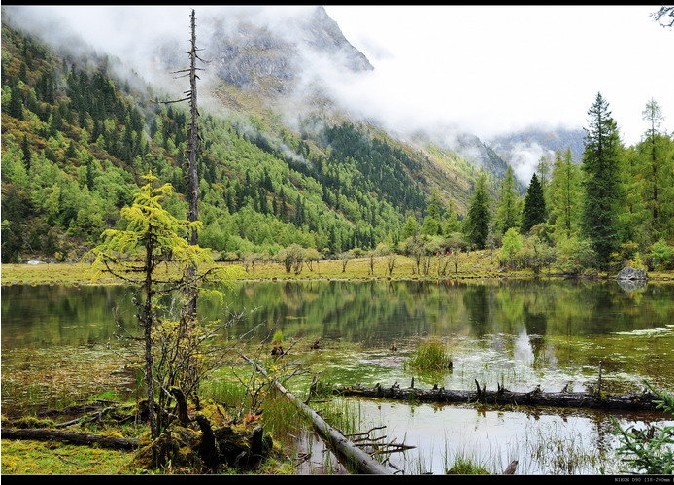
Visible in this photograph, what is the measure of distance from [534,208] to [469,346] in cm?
7651

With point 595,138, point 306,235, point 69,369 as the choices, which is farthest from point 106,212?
point 69,369

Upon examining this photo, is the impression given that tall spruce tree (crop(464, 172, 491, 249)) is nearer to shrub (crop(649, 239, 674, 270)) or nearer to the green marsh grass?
shrub (crop(649, 239, 674, 270))

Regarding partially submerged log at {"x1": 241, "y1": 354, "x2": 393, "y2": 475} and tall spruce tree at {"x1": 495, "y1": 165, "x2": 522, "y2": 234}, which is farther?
tall spruce tree at {"x1": 495, "y1": 165, "x2": 522, "y2": 234}

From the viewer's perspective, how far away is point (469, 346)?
24.6 metres

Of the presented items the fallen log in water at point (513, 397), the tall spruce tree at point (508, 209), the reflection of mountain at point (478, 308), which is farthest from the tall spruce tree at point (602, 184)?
the fallen log in water at point (513, 397)

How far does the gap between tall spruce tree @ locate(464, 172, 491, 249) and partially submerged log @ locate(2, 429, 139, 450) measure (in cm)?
9562

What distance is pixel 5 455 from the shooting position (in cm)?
971

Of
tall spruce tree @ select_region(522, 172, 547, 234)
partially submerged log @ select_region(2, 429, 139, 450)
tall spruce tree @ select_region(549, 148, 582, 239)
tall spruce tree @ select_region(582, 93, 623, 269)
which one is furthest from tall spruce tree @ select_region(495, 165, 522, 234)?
partially submerged log @ select_region(2, 429, 139, 450)

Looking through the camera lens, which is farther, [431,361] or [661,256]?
[661,256]

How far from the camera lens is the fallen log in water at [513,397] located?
45.4 feet

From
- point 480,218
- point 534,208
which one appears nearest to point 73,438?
point 534,208

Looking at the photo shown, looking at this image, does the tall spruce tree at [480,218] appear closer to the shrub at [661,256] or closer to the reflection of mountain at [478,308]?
the shrub at [661,256]

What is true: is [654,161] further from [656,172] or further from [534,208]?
[534,208]

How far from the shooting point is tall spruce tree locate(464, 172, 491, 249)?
10069cm
